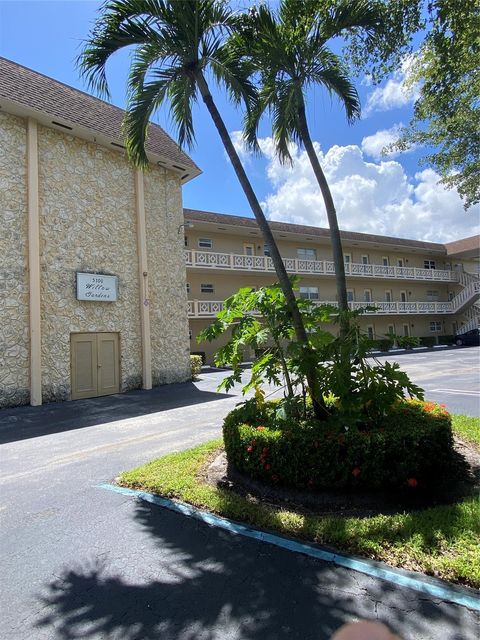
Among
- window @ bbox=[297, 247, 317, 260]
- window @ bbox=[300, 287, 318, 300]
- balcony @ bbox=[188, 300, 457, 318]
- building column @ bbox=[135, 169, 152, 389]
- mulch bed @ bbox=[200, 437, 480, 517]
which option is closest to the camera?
mulch bed @ bbox=[200, 437, 480, 517]

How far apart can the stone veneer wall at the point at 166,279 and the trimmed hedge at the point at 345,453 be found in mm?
11859

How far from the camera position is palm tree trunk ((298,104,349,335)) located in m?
6.11

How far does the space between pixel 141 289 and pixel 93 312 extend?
2.20 m

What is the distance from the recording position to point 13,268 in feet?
40.7

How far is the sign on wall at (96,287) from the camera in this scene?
13.8 m

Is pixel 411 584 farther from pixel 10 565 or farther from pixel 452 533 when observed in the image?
pixel 10 565

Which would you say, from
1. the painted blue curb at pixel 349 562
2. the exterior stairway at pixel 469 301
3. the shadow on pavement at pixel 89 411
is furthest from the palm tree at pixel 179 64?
the exterior stairway at pixel 469 301

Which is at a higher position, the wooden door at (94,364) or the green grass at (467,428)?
the wooden door at (94,364)

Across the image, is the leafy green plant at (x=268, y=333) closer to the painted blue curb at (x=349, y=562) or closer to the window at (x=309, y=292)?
the painted blue curb at (x=349, y=562)

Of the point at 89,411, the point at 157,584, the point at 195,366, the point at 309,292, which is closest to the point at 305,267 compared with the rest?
the point at 309,292

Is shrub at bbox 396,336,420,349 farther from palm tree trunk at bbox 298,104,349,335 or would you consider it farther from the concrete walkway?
the concrete walkway

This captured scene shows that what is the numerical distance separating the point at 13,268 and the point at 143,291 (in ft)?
15.2

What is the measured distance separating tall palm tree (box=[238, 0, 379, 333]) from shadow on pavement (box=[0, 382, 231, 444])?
278 inches

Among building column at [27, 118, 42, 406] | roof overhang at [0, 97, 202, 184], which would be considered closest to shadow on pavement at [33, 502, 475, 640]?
building column at [27, 118, 42, 406]
